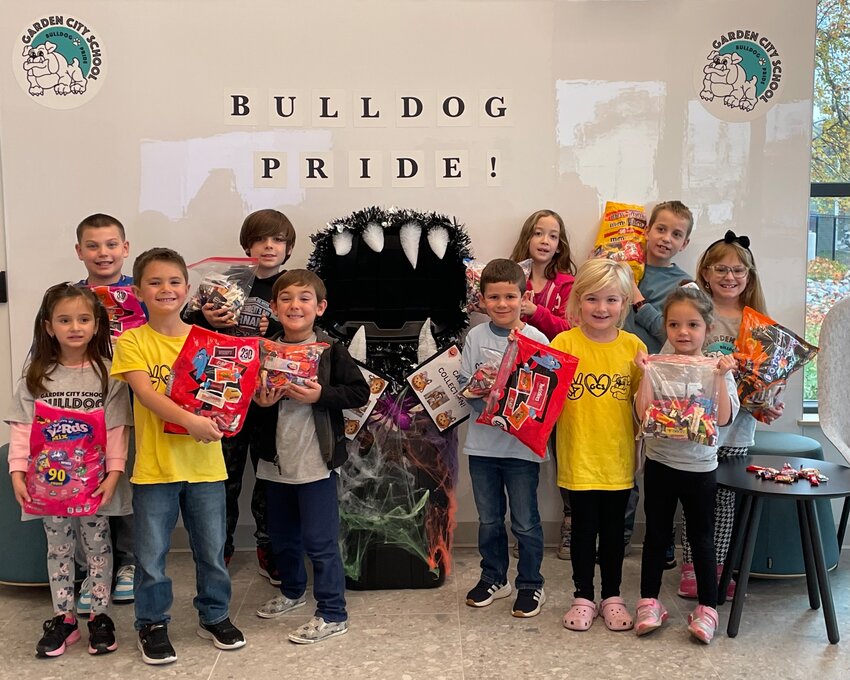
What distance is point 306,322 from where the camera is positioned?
2588 millimetres

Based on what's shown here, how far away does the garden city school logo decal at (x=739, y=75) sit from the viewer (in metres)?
3.38

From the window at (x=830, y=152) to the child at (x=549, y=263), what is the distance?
3.81 ft

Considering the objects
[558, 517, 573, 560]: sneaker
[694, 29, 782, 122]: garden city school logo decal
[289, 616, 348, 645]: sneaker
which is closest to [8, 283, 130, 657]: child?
[289, 616, 348, 645]: sneaker

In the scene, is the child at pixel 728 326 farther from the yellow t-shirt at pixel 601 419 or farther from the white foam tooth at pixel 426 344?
the white foam tooth at pixel 426 344

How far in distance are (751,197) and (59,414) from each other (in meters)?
2.79

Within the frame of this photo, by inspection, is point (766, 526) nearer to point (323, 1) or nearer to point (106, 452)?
point (106, 452)

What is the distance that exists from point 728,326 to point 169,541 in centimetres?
202

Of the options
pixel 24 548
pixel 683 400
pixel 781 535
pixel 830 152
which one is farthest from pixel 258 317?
pixel 830 152

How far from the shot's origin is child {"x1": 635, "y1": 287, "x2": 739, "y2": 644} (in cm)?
255

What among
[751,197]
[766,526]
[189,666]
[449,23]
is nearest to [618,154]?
[751,197]

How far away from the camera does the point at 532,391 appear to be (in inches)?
102

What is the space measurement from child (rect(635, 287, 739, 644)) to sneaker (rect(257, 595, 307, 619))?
1156 millimetres

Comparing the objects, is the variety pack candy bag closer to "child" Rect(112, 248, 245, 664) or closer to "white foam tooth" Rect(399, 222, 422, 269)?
"child" Rect(112, 248, 245, 664)

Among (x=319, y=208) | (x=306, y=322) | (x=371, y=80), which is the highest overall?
(x=371, y=80)
